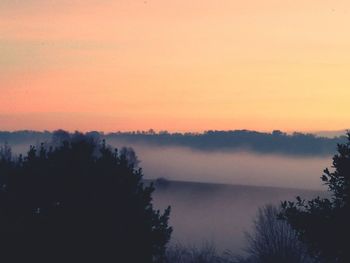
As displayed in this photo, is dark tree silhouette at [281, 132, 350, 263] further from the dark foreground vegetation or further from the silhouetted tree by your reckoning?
the silhouetted tree

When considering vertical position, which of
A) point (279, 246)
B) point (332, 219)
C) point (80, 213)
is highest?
point (332, 219)

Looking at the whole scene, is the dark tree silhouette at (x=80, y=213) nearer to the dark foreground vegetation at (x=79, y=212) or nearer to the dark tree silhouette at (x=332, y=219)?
the dark foreground vegetation at (x=79, y=212)

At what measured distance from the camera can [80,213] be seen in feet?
106

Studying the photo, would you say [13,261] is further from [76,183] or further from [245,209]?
[245,209]

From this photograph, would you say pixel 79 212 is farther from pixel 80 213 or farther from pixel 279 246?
pixel 279 246

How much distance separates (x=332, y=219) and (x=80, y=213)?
1110cm

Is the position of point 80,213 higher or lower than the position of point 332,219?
lower

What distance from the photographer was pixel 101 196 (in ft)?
108

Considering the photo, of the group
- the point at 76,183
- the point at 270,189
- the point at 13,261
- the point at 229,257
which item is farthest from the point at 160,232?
the point at 270,189

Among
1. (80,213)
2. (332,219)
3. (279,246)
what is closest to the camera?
(332,219)

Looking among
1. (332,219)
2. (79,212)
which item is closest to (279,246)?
(79,212)

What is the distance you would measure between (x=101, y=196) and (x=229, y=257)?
65501 millimetres

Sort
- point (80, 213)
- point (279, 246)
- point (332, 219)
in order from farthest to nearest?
point (279, 246)
point (80, 213)
point (332, 219)

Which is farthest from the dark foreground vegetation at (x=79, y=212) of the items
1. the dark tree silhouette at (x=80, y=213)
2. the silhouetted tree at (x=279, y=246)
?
the silhouetted tree at (x=279, y=246)
